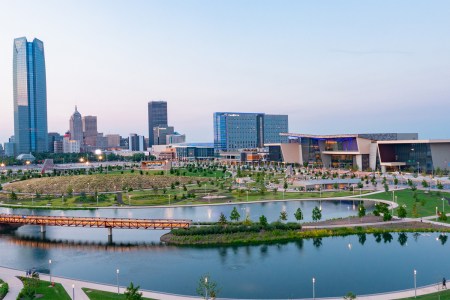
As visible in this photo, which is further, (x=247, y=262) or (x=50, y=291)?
(x=247, y=262)

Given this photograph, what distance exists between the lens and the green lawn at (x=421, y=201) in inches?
2161

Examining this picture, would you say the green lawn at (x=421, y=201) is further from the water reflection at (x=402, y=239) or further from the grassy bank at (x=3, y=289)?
the grassy bank at (x=3, y=289)

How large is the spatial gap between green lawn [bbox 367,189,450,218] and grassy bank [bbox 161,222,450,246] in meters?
6.52

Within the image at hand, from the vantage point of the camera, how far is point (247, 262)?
37625 mm

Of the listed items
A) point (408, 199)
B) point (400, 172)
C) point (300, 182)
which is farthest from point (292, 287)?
point (400, 172)

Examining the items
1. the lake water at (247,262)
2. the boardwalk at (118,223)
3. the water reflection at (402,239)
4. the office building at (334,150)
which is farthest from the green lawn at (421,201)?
the office building at (334,150)

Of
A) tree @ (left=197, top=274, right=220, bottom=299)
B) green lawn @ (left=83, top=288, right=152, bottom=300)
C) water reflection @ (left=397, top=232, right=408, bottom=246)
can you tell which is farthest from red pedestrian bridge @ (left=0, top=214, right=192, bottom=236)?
water reflection @ (left=397, top=232, right=408, bottom=246)

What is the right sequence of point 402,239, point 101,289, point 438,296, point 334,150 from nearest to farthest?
1. point 438,296
2. point 101,289
3. point 402,239
4. point 334,150

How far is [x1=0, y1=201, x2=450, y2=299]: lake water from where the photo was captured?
105ft

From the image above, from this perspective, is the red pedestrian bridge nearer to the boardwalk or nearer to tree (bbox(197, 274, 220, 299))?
the boardwalk

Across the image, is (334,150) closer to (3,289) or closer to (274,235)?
(274,235)

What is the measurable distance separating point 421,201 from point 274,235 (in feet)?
80.5

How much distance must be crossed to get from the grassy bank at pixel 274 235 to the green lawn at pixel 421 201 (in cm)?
652

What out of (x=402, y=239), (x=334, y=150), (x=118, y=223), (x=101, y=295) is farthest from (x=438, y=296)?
(x=334, y=150)
